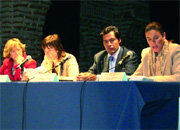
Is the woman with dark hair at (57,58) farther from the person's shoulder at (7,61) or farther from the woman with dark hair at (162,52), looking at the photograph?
the woman with dark hair at (162,52)

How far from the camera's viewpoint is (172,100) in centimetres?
248

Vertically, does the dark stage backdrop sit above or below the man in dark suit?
above

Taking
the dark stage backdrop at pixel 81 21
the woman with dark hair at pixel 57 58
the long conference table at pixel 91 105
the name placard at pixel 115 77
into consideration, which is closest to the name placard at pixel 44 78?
the long conference table at pixel 91 105

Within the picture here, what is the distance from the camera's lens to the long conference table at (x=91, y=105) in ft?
7.62

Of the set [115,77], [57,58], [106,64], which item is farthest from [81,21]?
[115,77]

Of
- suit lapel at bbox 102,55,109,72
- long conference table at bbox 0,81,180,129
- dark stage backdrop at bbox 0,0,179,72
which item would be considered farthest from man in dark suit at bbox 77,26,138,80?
dark stage backdrop at bbox 0,0,179,72

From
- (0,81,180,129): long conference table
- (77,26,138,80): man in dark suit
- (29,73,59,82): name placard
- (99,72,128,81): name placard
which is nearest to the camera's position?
(0,81,180,129): long conference table

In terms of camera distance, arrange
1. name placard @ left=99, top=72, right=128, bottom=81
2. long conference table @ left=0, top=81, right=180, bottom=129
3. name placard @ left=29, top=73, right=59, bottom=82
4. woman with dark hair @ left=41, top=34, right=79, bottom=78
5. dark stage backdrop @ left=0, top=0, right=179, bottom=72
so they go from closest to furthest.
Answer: long conference table @ left=0, top=81, right=180, bottom=129
name placard @ left=99, top=72, right=128, bottom=81
name placard @ left=29, top=73, right=59, bottom=82
woman with dark hair @ left=41, top=34, right=79, bottom=78
dark stage backdrop @ left=0, top=0, right=179, bottom=72

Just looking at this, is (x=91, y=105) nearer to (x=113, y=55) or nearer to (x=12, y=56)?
(x=113, y=55)

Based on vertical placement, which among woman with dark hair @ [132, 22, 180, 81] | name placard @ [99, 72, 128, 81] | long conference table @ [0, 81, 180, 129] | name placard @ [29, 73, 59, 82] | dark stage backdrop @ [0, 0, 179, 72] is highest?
dark stage backdrop @ [0, 0, 179, 72]

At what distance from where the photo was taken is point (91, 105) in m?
2.51

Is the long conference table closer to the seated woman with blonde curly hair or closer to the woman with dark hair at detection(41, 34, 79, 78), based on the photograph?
the woman with dark hair at detection(41, 34, 79, 78)

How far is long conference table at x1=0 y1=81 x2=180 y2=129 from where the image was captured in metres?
2.32

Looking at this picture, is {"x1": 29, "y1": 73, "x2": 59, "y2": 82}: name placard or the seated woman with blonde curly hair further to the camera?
the seated woman with blonde curly hair
